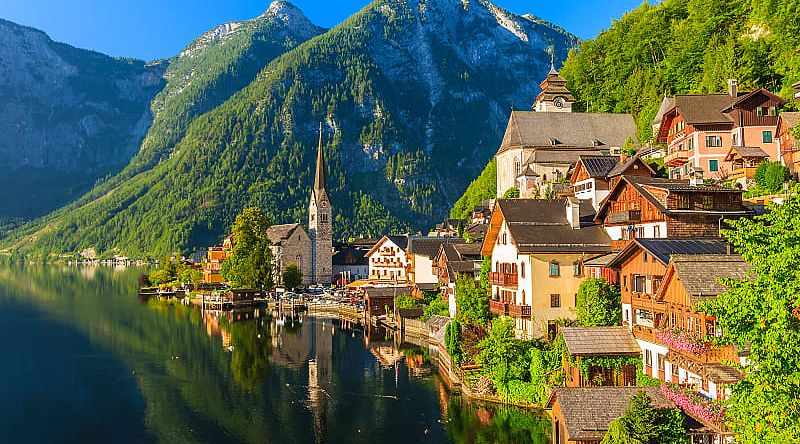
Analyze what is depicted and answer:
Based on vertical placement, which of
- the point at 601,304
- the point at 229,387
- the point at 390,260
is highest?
the point at 390,260

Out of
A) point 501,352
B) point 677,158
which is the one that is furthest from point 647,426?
point 677,158

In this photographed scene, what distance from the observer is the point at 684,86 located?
95.6 metres

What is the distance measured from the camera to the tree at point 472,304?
187 ft

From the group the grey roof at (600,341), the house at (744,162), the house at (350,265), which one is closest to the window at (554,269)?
the grey roof at (600,341)

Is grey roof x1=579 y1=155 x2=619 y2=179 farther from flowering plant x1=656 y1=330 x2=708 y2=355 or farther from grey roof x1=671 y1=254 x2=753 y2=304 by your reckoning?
grey roof x1=671 y1=254 x2=753 y2=304

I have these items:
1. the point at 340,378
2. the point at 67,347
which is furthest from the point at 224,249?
the point at 340,378

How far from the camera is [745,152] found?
64.3 metres

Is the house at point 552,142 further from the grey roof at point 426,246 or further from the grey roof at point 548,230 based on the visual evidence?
the grey roof at point 548,230

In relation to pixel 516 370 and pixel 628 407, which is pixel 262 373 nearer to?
pixel 516 370

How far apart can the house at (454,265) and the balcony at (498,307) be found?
21.1 feet

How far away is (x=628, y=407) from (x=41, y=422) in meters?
38.5

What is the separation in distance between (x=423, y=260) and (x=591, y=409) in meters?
68.3

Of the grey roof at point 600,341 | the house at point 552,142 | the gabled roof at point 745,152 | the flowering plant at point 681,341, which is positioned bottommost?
the grey roof at point 600,341

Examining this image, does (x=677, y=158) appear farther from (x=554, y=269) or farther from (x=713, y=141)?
(x=554, y=269)
